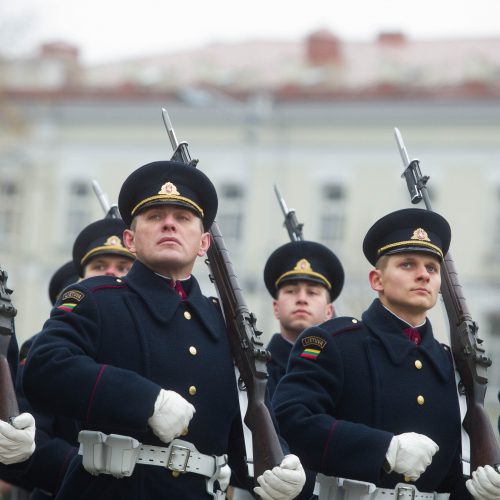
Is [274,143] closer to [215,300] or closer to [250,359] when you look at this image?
[215,300]

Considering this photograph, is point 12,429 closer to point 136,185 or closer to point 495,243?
point 136,185

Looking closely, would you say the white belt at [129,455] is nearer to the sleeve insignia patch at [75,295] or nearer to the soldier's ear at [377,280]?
the sleeve insignia patch at [75,295]

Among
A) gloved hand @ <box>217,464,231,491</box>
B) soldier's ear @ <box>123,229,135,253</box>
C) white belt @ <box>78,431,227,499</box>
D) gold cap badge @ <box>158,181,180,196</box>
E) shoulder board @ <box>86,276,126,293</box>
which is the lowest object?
white belt @ <box>78,431,227,499</box>

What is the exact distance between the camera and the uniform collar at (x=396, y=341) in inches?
275

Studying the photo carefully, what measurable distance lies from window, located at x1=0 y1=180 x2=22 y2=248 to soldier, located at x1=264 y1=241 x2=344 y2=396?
30.0 meters

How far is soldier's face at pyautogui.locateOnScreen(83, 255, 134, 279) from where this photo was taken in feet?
28.5

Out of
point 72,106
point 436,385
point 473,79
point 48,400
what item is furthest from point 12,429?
point 72,106

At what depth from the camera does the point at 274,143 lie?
35.4 metres

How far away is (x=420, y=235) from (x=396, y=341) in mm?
495

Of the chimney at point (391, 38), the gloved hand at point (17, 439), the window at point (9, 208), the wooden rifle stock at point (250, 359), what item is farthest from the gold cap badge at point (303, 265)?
the window at point (9, 208)

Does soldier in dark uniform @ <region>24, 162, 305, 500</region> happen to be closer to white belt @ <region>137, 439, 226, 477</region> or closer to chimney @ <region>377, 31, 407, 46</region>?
white belt @ <region>137, 439, 226, 477</region>

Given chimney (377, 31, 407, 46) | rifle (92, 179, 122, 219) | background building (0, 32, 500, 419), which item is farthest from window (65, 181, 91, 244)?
rifle (92, 179, 122, 219)

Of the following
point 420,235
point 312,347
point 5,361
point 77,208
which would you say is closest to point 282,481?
point 312,347

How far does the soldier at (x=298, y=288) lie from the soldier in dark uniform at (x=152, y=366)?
1.88 metres
